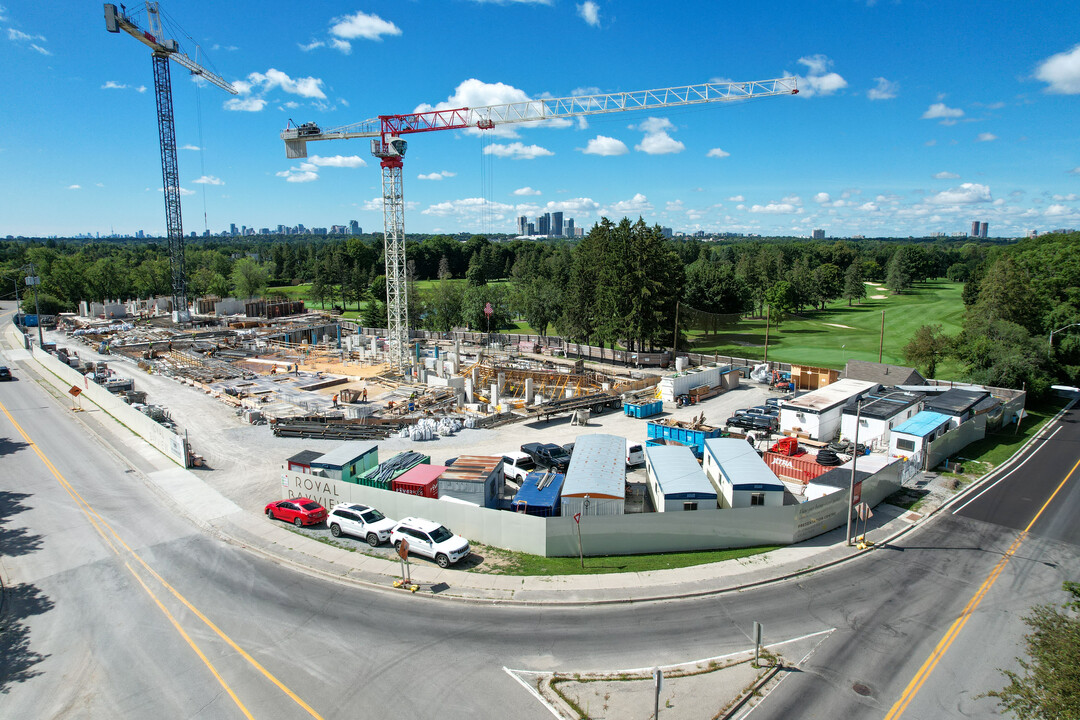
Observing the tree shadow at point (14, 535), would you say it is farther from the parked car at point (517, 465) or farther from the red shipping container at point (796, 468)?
the red shipping container at point (796, 468)

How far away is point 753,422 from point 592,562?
18.8 meters

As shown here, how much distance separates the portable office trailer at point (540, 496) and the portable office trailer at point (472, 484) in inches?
43.1

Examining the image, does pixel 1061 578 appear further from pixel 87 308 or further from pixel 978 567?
pixel 87 308

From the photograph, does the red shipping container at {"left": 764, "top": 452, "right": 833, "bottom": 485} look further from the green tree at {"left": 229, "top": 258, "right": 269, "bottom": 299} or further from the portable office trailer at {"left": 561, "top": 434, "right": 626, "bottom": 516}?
the green tree at {"left": 229, "top": 258, "right": 269, "bottom": 299}

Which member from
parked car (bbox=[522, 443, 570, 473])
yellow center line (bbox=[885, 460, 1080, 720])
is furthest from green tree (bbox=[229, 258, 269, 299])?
yellow center line (bbox=[885, 460, 1080, 720])

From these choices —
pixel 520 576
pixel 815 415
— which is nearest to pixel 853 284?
pixel 815 415

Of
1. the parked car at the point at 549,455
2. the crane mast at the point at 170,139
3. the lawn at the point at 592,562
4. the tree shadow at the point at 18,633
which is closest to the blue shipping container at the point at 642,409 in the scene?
the parked car at the point at 549,455

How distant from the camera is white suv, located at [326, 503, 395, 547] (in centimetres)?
1948

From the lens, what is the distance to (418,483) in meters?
21.4

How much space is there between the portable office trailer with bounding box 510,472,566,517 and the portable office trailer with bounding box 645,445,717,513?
3.56 m


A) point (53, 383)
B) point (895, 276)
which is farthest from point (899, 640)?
point (895, 276)

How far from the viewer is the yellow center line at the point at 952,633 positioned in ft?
40.4

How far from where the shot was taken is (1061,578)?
58.5 feet

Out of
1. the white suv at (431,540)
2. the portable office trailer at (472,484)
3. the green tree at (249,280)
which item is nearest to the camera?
the white suv at (431,540)
